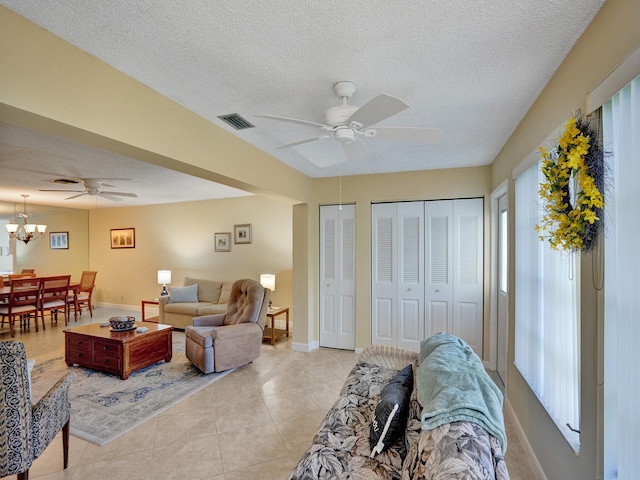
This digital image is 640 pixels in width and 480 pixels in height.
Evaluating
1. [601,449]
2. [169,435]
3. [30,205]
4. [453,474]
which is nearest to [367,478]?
[453,474]

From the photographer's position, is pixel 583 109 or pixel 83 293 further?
pixel 83 293

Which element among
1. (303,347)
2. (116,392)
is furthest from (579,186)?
(116,392)

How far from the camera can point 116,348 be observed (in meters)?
3.62

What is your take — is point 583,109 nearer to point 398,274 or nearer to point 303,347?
point 398,274

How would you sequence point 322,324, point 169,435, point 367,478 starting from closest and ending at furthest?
point 367,478
point 169,435
point 322,324

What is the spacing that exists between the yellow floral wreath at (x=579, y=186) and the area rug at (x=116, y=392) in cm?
336

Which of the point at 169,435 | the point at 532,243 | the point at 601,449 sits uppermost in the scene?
the point at 532,243

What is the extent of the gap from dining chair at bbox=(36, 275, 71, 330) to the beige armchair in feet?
12.3

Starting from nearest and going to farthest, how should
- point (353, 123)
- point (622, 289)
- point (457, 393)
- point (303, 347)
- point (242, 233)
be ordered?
point (622, 289), point (457, 393), point (353, 123), point (303, 347), point (242, 233)

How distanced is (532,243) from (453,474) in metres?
1.86

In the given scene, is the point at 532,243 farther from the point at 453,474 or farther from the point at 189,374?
the point at 189,374

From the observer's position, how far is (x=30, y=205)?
270 inches

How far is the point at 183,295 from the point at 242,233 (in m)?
1.56

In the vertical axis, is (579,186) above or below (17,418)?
above
